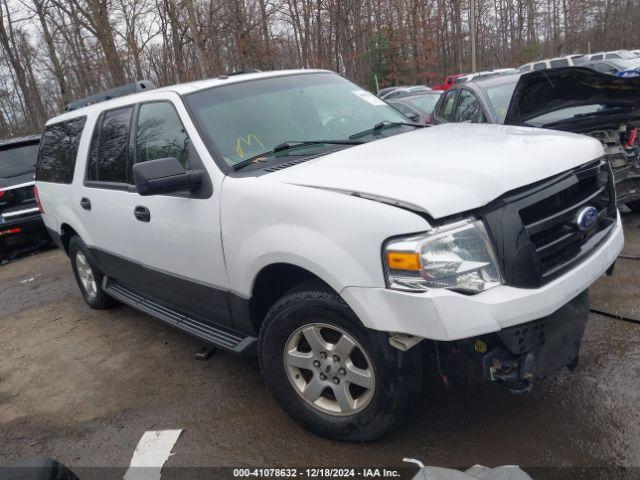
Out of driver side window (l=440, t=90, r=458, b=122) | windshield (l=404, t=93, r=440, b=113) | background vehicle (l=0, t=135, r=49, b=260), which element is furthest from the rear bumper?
windshield (l=404, t=93, r=440, b=113)

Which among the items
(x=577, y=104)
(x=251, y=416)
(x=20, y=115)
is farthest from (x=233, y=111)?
(x=20, y=115)

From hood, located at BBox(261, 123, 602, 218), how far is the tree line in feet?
47.7

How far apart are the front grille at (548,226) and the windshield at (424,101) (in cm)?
821

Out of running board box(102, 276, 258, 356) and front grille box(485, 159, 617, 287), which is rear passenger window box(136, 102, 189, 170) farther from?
front grille box(485, 159, 617, 287)

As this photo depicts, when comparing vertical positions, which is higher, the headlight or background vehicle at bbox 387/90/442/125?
the headlight

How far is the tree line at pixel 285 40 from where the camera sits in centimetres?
2353

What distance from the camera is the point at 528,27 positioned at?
149ft

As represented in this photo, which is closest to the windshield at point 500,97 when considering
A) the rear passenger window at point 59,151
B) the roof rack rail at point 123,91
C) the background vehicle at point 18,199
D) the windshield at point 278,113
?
the windshield at point 278,113

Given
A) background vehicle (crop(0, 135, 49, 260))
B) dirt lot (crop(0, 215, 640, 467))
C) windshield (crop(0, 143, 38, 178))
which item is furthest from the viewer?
windshield (crop(0, 143, 38, 178))

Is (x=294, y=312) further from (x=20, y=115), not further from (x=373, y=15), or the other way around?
(x=20, y=115)

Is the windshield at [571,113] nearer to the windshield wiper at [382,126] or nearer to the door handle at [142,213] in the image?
the windshield wiper at [382,126]

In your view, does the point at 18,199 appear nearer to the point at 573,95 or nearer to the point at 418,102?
the point at 418,102

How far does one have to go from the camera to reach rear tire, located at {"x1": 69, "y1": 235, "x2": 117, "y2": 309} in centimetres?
499

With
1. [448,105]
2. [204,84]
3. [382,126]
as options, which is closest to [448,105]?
[448,105]
